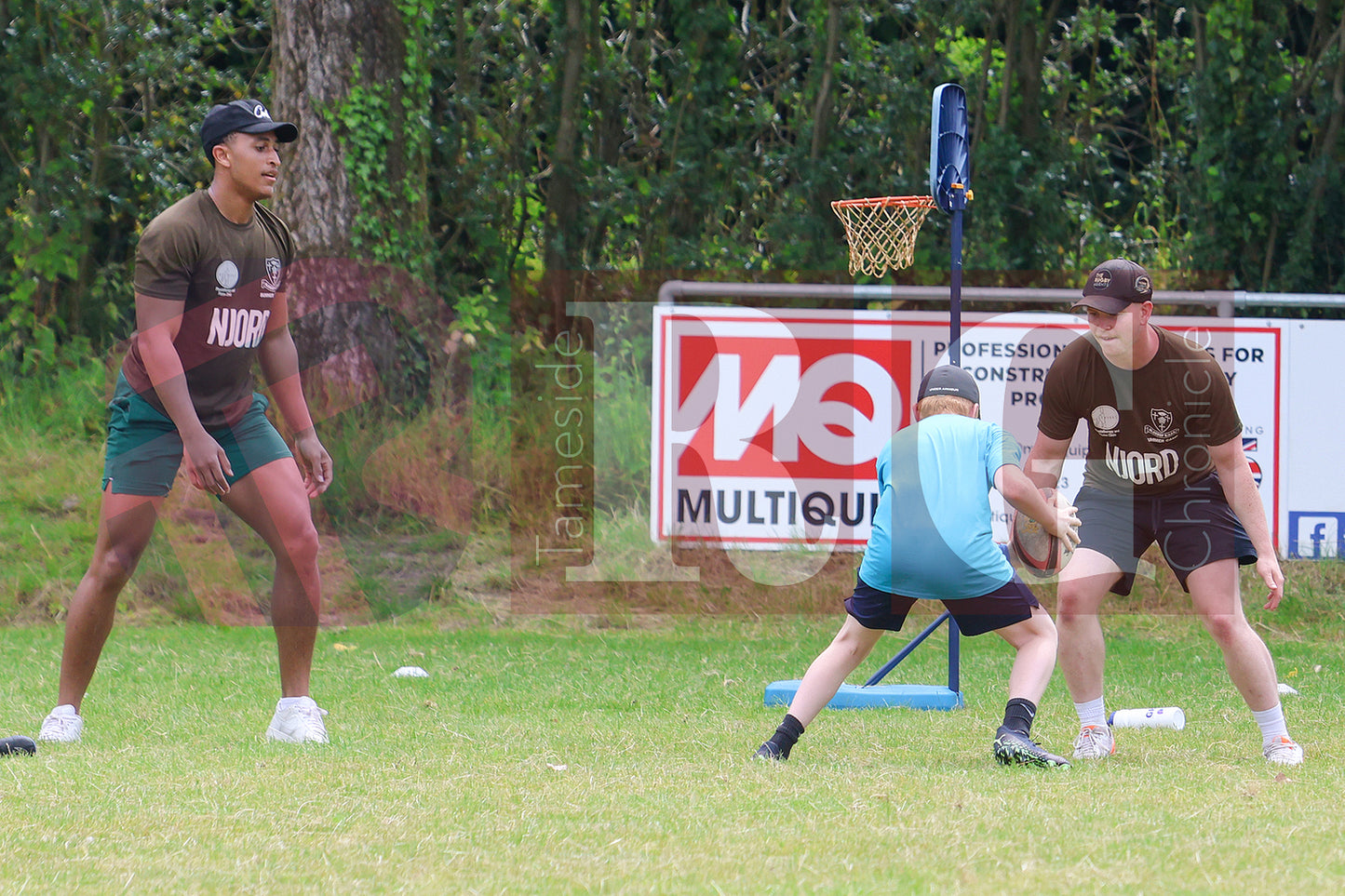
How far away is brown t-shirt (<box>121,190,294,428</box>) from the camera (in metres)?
5.17

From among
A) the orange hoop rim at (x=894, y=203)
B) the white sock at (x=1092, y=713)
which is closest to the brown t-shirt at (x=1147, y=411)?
the white sock at (x=1092, y=713)

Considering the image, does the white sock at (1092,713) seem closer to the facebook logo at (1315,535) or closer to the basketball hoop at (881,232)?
the basketball hoop at (881,232)

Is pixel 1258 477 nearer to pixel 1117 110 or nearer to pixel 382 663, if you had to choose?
pixel 382 663

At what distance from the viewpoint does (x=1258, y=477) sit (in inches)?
365

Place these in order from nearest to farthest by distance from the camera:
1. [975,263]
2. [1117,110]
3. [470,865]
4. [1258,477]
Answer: [470,865]
[1258,477]
[975,263]
[1117,110]

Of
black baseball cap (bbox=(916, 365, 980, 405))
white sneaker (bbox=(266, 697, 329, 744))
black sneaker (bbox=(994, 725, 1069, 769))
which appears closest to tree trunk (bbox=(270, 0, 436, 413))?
white sneaker (bbox=(266, 697, 329, 744))

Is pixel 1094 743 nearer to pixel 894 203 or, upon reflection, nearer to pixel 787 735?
pixel 787 735

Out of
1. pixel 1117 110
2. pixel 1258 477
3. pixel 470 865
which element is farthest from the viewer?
pixel 1117 110

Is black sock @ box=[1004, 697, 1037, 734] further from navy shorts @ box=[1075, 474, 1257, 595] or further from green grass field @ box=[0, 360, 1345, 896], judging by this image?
navy shorts @ box=[1075, 474, 1257, 595]

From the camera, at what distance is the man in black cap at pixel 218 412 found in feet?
17.1

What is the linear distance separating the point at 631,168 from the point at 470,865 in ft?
36.6

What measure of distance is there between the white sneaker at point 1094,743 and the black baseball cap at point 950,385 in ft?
3.98

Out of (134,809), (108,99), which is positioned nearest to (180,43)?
(108,99)

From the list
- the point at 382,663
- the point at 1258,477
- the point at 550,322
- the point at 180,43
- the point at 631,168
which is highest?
the point at 180,43
